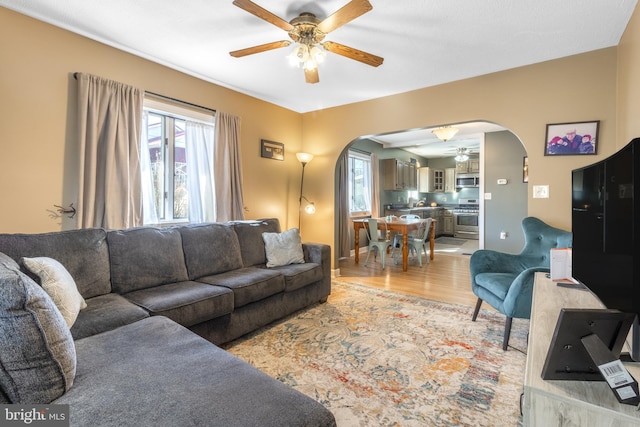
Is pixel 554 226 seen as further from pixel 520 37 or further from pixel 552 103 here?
pixel 520 37

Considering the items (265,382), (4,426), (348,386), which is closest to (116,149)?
(4,426)

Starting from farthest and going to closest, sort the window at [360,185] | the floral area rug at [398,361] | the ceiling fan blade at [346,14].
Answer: the window at [360,185] → the ceiling fan blade at [346,14] → the floral area rug at [398,361]

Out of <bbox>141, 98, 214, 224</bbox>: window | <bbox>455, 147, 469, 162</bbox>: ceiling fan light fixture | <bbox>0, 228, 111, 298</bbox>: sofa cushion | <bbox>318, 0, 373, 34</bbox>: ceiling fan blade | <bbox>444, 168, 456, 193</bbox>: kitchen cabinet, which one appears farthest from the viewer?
<bbox>444, 168, 456, 193</bbox>: kitchen cabinet

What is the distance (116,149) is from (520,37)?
372cm

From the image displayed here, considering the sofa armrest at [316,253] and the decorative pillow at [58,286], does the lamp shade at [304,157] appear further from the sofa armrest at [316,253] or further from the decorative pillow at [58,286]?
the decorative pillow at [58,286]

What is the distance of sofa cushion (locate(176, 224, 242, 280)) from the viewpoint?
271 cm

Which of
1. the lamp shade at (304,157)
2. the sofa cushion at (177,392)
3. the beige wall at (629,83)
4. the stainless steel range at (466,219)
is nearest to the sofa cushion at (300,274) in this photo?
the sofa cushion at (177,392)

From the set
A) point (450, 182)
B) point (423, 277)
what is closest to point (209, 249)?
point (423, 277)

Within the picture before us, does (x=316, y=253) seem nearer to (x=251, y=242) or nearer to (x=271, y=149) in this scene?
(x=251, y=242)

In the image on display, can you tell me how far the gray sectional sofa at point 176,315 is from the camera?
961mm

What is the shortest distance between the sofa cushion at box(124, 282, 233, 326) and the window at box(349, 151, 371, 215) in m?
4.44

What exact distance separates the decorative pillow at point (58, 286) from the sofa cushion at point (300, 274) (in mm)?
1561

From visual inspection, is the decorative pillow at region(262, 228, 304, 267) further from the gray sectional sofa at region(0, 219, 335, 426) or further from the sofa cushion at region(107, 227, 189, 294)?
the sofa cushion at region(107, 227, 189, 294)

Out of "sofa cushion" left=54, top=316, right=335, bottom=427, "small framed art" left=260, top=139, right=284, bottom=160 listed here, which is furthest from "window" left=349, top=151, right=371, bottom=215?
"sofa cushion" left=54, top=316, right=335, bottom=427
